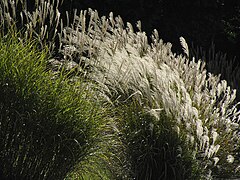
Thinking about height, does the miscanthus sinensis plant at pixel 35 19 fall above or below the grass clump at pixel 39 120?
above

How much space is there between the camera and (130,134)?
4.42 metres

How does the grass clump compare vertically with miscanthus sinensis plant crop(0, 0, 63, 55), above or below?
below

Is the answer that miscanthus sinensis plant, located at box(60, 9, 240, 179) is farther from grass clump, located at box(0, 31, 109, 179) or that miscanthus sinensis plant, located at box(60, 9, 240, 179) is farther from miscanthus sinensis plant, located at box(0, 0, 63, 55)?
grass clump, located at box(0, 31, 109, 179)

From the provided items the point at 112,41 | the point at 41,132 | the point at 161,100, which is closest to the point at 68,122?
the point at 41,132

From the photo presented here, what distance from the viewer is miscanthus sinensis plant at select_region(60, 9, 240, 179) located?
431 cm

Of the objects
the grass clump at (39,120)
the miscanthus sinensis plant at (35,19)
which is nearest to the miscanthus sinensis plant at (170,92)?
the miscanthus sinensis plant at (35,19)

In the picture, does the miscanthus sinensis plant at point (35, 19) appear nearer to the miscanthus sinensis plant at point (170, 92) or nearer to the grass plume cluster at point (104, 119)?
the grass plume cluster at point (104, 119)

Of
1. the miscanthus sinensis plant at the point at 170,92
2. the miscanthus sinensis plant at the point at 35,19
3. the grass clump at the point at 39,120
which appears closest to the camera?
the grass clump at the point at 39,120

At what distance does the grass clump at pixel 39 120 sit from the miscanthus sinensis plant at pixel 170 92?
0.30 meters

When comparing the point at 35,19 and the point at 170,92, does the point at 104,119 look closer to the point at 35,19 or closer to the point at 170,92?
the point at 170,92

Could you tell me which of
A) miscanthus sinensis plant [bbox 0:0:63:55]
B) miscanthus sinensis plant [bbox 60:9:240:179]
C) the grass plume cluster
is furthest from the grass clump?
miscanthus sinensis plant [bbox 60:9:240:179]

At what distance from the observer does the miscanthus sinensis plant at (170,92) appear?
4.31 metres

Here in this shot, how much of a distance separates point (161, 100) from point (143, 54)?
2.79 feet

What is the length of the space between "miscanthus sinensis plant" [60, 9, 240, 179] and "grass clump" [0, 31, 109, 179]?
0.98 feet
